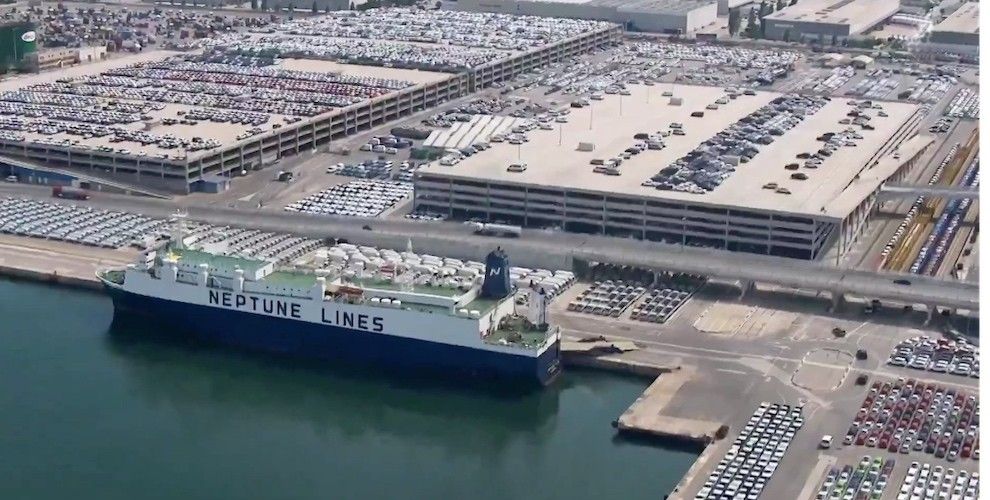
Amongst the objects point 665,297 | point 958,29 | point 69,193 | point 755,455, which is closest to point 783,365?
point 665,297

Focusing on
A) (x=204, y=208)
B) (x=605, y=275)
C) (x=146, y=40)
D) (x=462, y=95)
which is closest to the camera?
(x=605, y=275)

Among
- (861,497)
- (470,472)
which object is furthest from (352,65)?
(861,497)

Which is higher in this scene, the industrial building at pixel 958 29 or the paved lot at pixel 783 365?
the industrial building at pixel 958 29

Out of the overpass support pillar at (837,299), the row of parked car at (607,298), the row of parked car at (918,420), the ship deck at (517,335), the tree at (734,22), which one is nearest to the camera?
the row of parked car at (918,420)

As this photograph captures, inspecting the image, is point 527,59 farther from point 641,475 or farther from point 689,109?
point 641,475

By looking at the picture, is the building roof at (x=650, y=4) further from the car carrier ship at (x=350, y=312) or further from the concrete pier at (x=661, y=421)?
the concrete pier at (x=661, y=421)

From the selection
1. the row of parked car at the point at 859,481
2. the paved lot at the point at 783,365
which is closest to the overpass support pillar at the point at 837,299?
the paved lot at the point at 783,365

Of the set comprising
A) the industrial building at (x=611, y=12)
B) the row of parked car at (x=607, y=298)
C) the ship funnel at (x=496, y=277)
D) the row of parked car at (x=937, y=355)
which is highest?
the industrial building at (x=611, y=12)
